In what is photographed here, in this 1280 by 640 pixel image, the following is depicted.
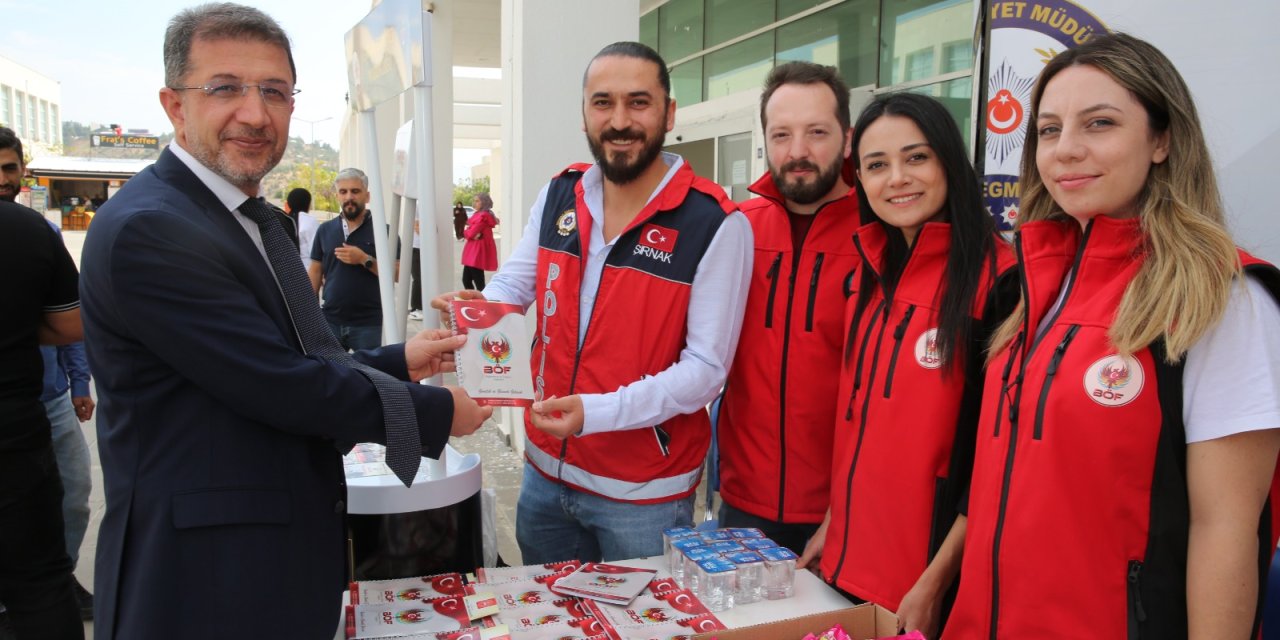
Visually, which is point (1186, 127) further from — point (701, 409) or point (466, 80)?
point (466, 80)

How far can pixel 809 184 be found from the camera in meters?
2.35

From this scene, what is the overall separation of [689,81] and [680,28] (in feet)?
2.67

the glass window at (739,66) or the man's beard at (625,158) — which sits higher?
the glass window at (739,66)

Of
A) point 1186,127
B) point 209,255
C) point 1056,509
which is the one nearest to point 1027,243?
point 1186,127

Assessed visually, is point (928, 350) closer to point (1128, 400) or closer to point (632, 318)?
point (1128, 400)

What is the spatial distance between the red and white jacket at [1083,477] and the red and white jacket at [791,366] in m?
0.65

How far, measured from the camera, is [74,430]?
12.2 ft

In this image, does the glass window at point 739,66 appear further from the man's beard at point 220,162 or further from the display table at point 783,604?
the man's beard at point 220,162

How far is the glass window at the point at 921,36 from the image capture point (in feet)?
21.4

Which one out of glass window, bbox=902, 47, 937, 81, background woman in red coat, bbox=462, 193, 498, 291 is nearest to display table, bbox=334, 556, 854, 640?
glass window, bbox=902, 47, 937, 81

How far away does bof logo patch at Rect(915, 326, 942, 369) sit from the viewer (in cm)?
184

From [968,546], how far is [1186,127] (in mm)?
920

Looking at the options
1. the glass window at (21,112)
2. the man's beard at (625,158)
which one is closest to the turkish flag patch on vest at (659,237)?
the man's beard at (625,158)

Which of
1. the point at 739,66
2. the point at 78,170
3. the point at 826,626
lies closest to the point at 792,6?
the point at 739,66
